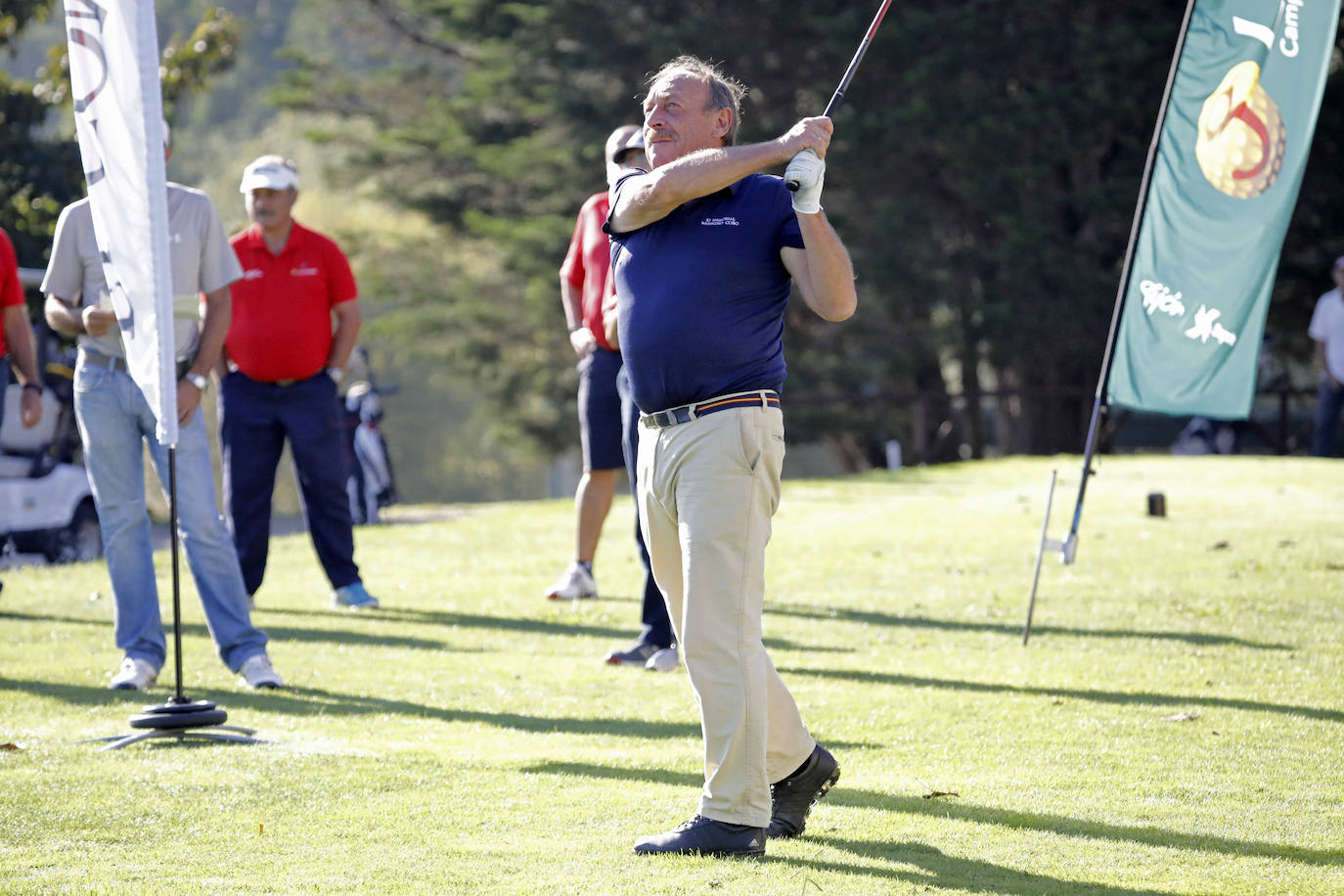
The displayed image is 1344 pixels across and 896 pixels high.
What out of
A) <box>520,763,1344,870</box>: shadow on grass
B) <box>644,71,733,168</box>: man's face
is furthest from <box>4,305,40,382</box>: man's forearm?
<box>644,71,733,168</box>: man's face

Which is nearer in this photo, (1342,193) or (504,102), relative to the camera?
(1342,193)

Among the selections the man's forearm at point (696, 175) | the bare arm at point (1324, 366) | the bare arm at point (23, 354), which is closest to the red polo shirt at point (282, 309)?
the bare arm at point (23, 354)

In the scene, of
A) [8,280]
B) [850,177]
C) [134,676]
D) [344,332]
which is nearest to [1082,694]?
[134,676]

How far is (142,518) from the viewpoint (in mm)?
6711

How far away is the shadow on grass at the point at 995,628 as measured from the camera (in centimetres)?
761

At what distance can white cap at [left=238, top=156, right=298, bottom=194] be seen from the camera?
26.9 feet

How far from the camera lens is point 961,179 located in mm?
23391

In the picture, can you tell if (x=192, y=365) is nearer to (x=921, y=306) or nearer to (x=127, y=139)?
(x=127, y=139)

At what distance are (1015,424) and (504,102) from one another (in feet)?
32.5

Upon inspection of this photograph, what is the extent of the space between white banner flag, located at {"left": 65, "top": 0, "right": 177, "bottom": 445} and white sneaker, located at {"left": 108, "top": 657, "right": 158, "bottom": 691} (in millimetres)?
1301

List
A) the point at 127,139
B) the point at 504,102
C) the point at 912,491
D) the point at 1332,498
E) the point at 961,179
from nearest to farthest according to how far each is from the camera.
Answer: the point at 127,139 < the point at 1332,498 < the point at 912,491 < the point at 961,179 < the point at 504,102

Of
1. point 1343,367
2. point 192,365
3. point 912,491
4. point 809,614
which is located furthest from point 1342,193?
point 192,365

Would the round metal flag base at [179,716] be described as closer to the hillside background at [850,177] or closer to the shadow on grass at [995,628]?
the shadow on grass at [995,628]

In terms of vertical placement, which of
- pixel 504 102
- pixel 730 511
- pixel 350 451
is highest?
pixel 504 102
